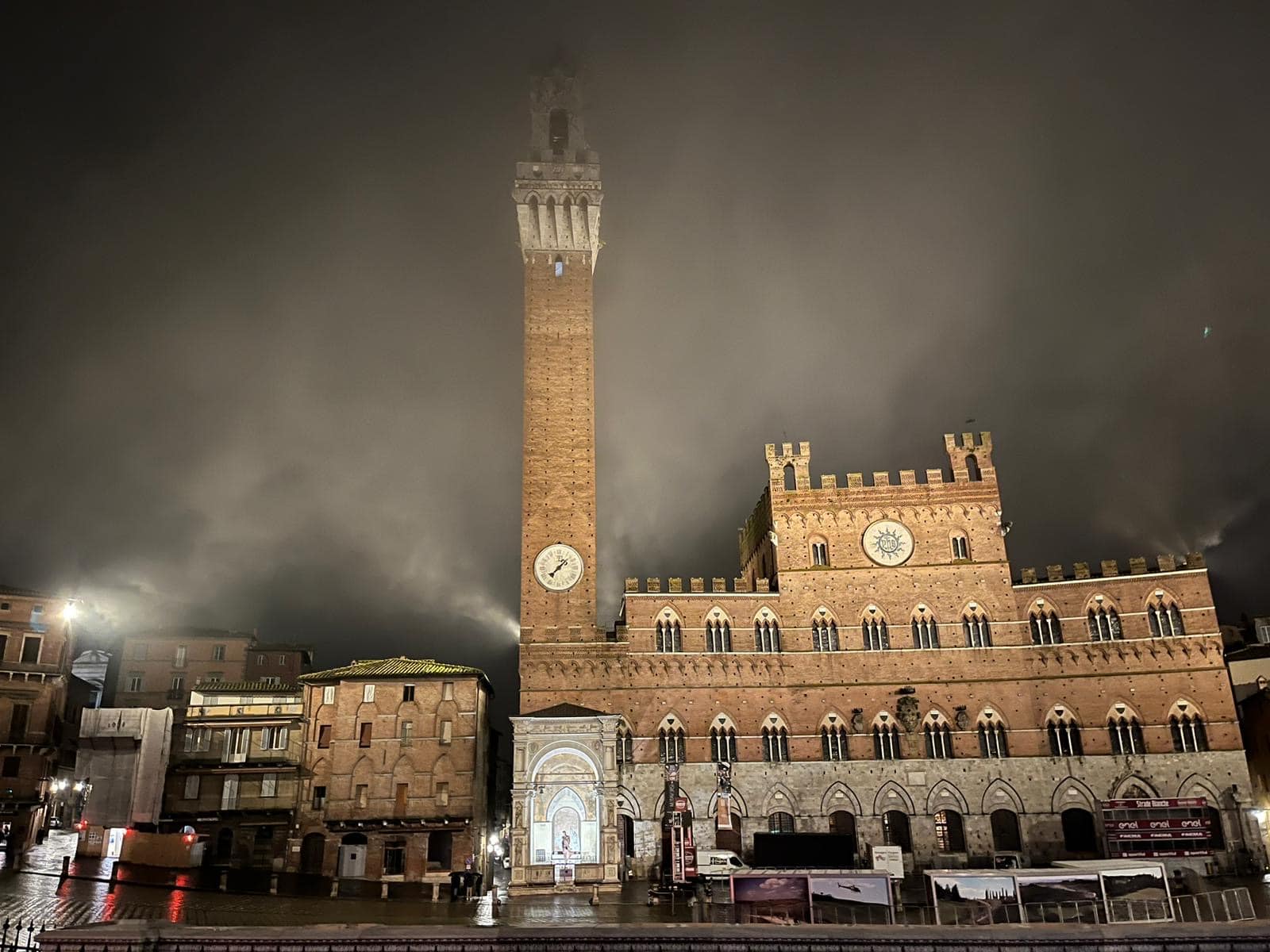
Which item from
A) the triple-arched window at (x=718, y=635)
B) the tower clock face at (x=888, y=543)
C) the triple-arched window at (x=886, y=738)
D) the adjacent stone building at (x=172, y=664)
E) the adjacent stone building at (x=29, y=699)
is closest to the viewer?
the adjacent stone building at (x=29, y=699)

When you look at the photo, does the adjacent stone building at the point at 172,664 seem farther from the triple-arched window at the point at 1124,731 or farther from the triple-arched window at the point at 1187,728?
the triple-arched window at the point at 1187,728

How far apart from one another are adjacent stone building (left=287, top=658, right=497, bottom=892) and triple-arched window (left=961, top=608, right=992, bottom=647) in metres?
25.3

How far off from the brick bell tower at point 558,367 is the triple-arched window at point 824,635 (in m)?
11.1

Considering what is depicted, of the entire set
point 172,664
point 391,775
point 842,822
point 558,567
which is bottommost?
→ point 842,822

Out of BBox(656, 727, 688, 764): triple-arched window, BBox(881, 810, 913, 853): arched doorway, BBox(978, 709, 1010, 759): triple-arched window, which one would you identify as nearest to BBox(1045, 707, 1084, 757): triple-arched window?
BBox(978, 709, 1010, 759): triple-arched window

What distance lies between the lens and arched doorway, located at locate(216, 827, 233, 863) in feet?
140

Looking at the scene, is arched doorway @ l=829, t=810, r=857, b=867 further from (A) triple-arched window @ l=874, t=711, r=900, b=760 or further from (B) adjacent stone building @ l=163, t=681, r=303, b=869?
(B) adjacent stone building @ l=163, t=681, r=303, b=869

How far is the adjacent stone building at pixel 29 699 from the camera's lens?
136ft

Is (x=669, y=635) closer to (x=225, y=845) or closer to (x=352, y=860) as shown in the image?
(x=352, y=860)

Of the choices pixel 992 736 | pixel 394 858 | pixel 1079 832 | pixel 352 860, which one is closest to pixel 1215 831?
pixel 1079 832

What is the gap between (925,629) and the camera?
1841 inches

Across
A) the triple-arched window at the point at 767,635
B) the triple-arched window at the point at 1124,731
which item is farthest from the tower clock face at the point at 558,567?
the triple-arched window at the point at 1124,731

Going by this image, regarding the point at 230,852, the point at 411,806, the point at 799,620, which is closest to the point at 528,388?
the point at 799,620

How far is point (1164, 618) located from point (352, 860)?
41517 mm
